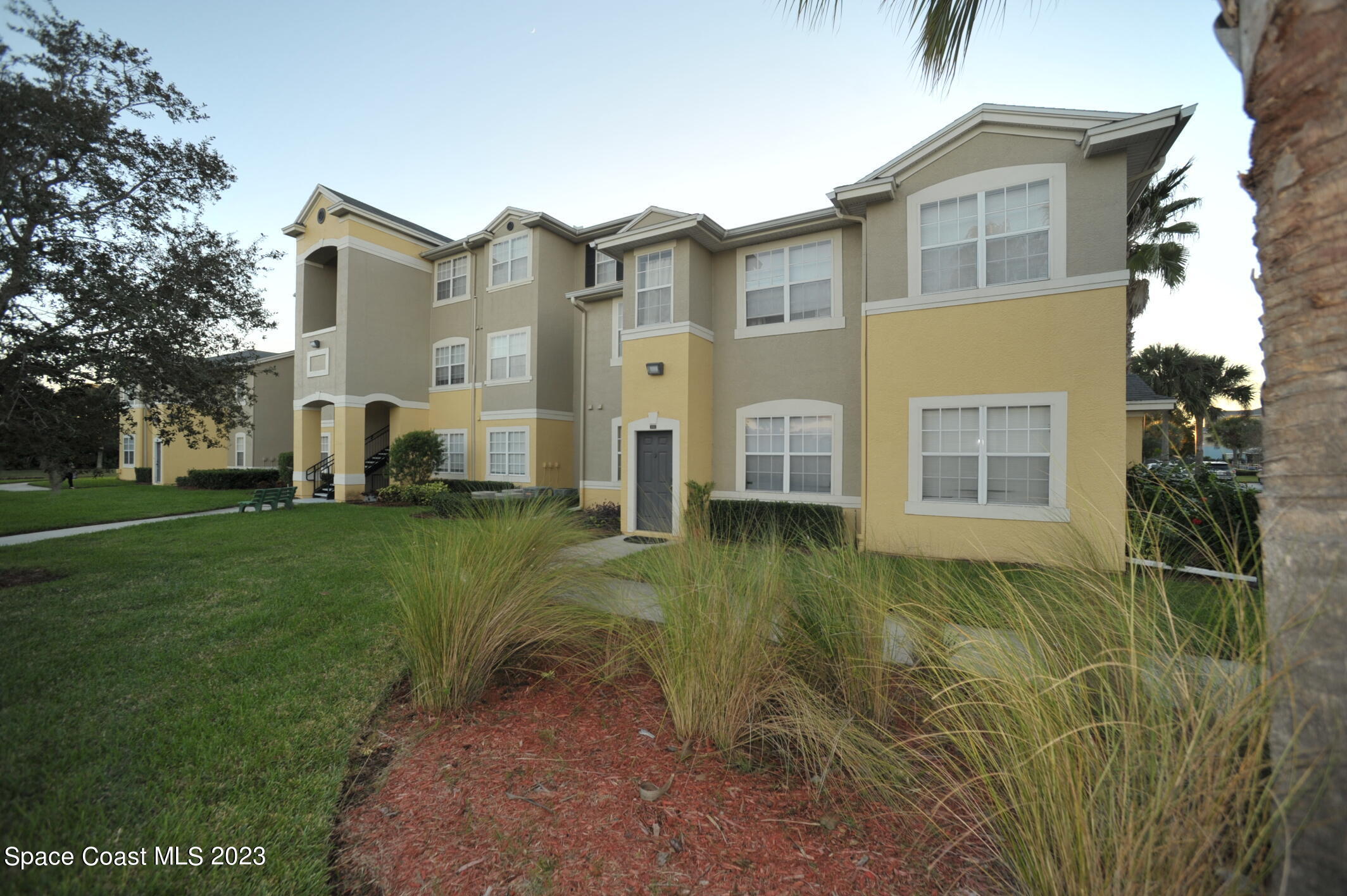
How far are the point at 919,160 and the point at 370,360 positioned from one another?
56.0 ft

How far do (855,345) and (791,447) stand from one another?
2342mm

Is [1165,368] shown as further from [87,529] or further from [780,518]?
[87,529]

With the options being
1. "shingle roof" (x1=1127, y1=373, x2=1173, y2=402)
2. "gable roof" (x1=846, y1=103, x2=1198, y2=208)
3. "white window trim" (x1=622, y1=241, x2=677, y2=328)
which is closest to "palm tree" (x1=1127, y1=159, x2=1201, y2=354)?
"shingle roof" (x1=1127, y1=373, x2=1173, y2=402)

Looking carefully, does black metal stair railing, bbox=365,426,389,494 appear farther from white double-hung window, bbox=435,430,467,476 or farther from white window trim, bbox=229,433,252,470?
white window trim, bbox=229,433,252,470

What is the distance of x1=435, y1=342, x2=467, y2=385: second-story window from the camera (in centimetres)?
1864

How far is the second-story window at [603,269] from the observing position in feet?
54.0

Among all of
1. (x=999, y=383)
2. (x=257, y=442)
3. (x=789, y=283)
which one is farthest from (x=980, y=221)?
(x=257, y=442)

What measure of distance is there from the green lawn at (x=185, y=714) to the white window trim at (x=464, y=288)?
1311 centimetres

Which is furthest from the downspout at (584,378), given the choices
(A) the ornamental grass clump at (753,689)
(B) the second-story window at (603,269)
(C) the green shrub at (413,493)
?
(A) the ornamental grass clump at (753,689)

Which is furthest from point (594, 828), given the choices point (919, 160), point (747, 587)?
point (919, 160)

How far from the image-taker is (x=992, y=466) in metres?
8.27

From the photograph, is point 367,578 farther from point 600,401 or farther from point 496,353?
point 496,353

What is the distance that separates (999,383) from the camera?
8.14 metres

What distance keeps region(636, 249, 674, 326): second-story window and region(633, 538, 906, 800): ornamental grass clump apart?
8701 millimetres
